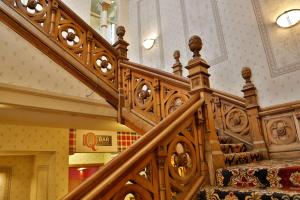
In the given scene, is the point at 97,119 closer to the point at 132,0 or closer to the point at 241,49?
the point at 241,49

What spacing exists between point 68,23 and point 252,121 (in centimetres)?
251

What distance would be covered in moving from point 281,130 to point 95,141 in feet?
14.9

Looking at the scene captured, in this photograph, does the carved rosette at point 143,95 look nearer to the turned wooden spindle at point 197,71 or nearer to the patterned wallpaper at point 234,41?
the turned wooden spindle at point 197,71

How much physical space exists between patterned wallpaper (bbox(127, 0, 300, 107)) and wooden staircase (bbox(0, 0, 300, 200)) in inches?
27.0

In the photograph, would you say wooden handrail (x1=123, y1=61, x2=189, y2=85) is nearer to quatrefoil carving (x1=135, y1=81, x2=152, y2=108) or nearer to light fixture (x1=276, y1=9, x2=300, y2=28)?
quatrefoil carving (x1=135, y1=81, x2=152, y2=108)

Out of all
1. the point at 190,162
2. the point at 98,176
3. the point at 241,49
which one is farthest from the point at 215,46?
the point at 98,176

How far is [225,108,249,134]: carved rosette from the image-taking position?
10.4ft

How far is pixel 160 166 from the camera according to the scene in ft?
5.33

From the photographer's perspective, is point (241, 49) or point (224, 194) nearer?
point (224, 194)

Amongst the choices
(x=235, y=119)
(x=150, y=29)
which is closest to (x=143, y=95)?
(x=235, y=119)

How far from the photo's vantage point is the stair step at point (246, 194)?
1.42 meters

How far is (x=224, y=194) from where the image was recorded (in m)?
1.65

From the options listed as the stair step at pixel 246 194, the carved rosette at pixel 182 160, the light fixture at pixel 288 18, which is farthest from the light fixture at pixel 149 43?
the stair step at pixel 246 194

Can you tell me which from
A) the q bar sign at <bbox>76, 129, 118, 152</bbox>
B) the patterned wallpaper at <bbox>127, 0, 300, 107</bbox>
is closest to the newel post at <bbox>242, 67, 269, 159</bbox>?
the patterned wallpaper at <bbox>127, 0, 300, 107</bbox>
